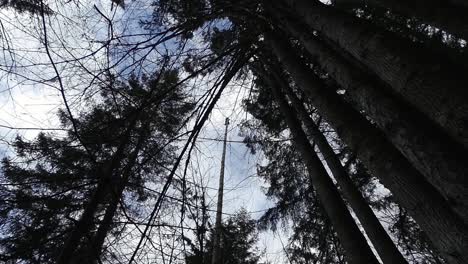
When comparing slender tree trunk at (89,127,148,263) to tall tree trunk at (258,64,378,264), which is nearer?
slender tree trunk at (89,127,148,263)

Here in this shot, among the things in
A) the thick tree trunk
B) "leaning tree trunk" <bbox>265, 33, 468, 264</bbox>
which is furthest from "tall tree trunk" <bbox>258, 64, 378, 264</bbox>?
the thick tree trunk

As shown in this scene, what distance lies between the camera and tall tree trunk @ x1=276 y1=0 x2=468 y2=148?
1126 mm

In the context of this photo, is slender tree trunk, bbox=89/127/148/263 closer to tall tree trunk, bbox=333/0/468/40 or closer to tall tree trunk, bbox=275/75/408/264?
tall tree trunk, bbox=275/75/408/264

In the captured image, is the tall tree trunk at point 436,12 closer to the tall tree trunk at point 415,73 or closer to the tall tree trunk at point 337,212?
the tall tree trunk at point 415,73

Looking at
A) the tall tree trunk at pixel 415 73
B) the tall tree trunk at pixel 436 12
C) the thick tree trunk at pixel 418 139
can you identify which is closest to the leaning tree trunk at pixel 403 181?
the thick tree trunk at pixel 418 139

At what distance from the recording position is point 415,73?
130 centimetres

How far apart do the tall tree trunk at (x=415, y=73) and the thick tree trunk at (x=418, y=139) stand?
7cm

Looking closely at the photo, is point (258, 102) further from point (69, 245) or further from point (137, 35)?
point (69, 245)

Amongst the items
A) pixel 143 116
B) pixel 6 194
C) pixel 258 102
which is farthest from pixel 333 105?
pixel 258 102

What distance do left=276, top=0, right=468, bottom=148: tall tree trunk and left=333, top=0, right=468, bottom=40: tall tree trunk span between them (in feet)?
1.92

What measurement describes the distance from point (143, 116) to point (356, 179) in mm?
3578

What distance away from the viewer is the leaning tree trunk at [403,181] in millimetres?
1153

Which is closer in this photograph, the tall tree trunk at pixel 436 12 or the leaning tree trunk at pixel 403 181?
the leaning tree trunk at pixel 403 181

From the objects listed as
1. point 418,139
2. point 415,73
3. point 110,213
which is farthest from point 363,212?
point 110,213
